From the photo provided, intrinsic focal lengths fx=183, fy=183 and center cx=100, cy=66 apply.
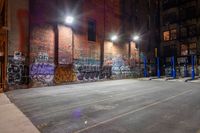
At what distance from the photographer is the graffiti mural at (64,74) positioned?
15.3 meters

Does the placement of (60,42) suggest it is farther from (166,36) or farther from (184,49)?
(166,36)

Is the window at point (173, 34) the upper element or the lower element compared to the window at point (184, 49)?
upper

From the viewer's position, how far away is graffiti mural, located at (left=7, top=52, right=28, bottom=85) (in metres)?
12.5

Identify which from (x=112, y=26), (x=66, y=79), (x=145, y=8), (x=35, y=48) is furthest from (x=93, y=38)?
(x=145, y=8)

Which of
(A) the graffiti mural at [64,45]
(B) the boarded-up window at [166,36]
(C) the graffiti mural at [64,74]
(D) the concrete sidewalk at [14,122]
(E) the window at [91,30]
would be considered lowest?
(D) the concrete sidewalk at [14,122]

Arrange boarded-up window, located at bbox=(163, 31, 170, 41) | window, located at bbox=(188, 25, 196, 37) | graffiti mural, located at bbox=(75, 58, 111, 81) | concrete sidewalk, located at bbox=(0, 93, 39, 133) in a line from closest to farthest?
1. concrete sidewalk, located at bbox=(0, 93, 39, 133)
2. graffiti mural, located at bbox=(75, 58, 111, 81)
3. window, located at bbox=(188, 25, 196, 37)
4. boarded-up window, located at bbox=(163, 31, 170, 41)

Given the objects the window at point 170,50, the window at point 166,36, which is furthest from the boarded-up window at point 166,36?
the window at point 170,50

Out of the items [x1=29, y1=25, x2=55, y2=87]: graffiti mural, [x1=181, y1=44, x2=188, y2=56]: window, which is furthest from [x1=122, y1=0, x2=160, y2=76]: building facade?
[x1=29, y1=25, x2=55, y2=87]: graffiti mural

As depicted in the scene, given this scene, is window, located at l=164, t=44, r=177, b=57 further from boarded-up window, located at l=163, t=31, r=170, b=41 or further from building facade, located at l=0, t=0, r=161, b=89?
building facade, located at l=0, t=0, r=161, b=89

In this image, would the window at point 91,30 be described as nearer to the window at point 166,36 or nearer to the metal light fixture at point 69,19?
the metal light fixture at point 69,19

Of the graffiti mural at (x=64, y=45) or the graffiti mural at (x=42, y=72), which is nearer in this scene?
the graffiti mural at (x=42, y=72)

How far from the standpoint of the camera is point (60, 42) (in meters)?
15.4

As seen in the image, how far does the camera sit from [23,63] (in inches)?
516

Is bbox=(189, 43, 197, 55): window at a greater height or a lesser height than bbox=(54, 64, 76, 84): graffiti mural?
greater
